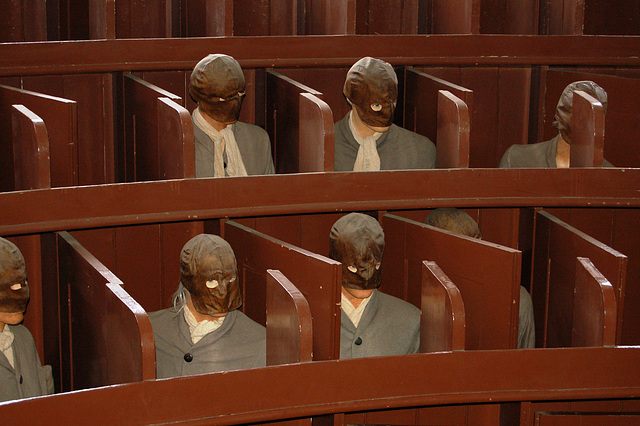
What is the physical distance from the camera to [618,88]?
4012mm

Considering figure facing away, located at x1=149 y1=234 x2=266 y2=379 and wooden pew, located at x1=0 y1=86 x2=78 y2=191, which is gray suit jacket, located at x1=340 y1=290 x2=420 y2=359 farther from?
wooden pew, located at x1=0 y1=86 x2=78 y2=191

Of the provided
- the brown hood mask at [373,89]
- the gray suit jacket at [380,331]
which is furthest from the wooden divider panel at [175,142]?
the gray suit jacket at [380,331]

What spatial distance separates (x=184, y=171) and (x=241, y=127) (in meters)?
0.47

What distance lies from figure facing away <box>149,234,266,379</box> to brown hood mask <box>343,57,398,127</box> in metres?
0.79

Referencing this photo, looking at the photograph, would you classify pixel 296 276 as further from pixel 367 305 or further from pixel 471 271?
pixel 471 271

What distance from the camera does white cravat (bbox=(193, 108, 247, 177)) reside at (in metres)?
3.55

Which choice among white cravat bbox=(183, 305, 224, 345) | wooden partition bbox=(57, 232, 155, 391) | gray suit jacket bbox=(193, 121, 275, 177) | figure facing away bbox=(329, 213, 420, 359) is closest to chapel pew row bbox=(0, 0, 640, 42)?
gray suit jacket bbox=(193, 121, 275, 177)

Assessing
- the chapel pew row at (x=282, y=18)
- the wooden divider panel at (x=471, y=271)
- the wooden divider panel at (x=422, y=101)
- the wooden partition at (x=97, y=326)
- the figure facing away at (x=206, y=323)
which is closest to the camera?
the wooden partition at (x=97, y=326)

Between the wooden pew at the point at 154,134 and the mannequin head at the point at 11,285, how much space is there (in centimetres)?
64

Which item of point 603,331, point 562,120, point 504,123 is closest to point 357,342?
point 603,331

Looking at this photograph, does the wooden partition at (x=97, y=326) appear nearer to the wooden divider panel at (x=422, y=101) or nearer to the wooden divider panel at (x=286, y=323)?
the wooden divider panel at (x=286, y=323)

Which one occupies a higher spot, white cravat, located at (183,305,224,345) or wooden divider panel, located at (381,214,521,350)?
wooden divider panel, located at (381,214,521,350)

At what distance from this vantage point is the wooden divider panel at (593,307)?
3113 millimetres

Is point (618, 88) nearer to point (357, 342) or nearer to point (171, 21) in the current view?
point (357, 342)
